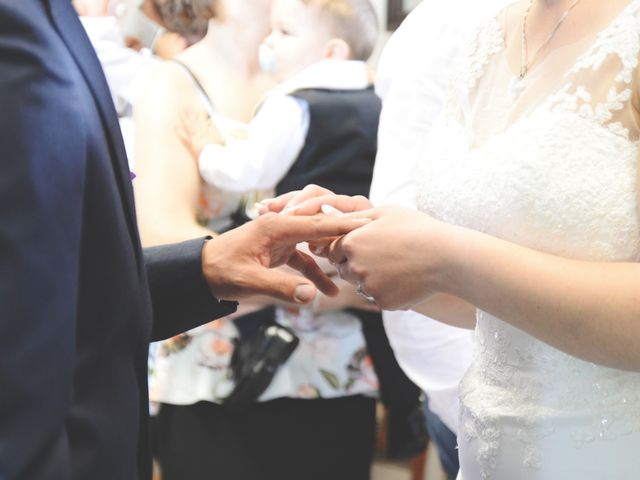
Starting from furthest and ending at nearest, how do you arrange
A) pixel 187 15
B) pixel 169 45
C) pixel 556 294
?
1. pixel 169 45
2. pixel 187 15
3. pixel 556 294

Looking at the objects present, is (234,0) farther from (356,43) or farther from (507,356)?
(507,356)

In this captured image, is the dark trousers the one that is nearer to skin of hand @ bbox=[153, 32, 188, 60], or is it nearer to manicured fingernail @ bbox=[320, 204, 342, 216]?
manicured fingernail @ bbox=[320, 204, 342, 216]

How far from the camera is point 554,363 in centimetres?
122

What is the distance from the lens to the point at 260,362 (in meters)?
2.10

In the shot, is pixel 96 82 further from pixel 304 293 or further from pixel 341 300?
pixel 341 300

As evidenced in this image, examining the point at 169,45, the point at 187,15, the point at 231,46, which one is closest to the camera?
the point at 231,46

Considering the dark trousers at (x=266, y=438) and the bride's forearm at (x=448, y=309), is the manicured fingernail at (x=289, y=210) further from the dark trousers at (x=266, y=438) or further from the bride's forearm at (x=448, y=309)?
the dark trousers at (x=266, y=438)

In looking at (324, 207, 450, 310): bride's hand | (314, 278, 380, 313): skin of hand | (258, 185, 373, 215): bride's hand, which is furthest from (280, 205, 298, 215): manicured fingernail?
(314, 278, 380, 313): skin of hand

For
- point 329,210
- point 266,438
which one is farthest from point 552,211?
point 266,438

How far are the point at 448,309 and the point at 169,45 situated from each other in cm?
167

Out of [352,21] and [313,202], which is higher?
[313,202]

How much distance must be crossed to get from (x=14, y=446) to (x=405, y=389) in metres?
1.47

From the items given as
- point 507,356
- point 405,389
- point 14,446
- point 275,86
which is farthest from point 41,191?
point 275,86

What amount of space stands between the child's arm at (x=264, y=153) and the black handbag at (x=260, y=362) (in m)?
0.34
